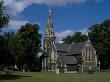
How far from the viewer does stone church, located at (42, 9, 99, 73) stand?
10924 centimetres

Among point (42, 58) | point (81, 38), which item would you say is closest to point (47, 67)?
point (42, 58)

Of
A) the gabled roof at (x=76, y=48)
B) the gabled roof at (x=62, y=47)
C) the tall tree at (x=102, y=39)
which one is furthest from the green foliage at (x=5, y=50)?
the tall tree at (x=102, y=39)

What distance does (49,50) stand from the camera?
11869cm

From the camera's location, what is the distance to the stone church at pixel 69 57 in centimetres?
10924

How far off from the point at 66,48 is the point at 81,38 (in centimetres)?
2680

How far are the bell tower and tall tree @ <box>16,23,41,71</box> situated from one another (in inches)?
240

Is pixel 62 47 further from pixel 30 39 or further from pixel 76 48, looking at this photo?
pixel 30 39

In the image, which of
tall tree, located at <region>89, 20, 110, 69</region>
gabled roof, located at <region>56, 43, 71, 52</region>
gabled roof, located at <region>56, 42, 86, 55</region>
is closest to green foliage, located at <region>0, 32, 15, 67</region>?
gabled roof, located at <region>56, 43, 71, 52</region>

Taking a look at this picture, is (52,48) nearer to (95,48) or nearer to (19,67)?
(95,48)

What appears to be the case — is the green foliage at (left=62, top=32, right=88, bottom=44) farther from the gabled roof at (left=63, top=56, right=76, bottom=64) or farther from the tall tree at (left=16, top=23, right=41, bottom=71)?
the tall tree at (left=16, top=23, right=41, bottom=71)

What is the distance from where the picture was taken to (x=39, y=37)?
112 m

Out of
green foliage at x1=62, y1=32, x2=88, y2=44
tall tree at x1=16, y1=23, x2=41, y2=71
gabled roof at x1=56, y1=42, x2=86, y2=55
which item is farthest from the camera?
green foliage at x1=62, y1=32, x2=88, y2=44

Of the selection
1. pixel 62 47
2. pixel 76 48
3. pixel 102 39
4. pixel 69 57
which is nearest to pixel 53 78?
pixel 69 57

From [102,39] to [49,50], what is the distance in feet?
66.4
